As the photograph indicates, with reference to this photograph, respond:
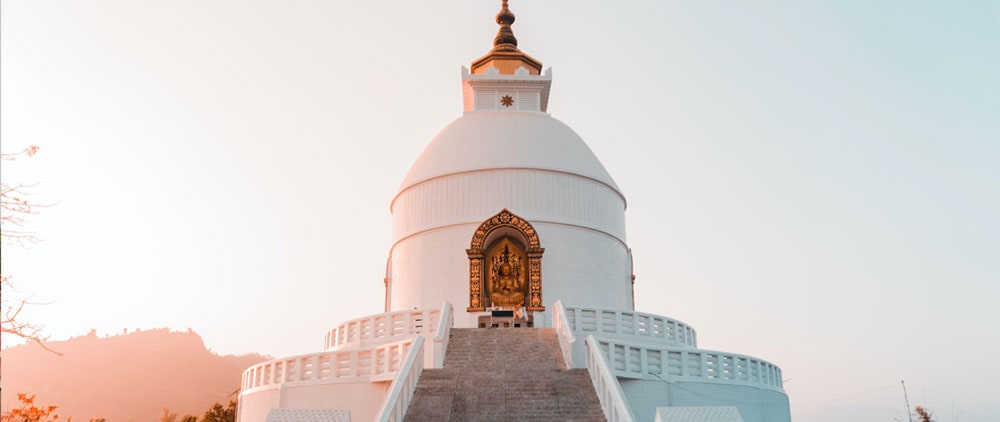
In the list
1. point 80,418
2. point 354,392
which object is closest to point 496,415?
point 354,392

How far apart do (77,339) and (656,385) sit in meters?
76.7

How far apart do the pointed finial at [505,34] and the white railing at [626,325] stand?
13902 millimetres

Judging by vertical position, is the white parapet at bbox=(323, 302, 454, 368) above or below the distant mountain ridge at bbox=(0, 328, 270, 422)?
below

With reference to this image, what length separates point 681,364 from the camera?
56.8ft

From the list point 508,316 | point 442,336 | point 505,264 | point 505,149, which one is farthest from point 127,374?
point 442,336

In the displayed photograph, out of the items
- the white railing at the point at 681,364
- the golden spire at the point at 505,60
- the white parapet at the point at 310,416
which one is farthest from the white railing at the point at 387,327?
the golden spire at the point at 505,60

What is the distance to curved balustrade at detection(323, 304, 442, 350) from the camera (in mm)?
19547

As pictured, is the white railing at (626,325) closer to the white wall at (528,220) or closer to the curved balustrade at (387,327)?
the curved balustrade at (387,327)

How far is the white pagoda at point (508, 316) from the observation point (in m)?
14.6

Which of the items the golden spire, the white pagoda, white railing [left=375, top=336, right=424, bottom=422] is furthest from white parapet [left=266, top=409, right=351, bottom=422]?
the golden spire

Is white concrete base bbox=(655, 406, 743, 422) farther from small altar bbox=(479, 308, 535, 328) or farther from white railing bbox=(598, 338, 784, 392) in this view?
small altar bbox=(479, 308, 535, 328)

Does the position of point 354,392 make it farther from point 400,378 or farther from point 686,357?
point 686,357

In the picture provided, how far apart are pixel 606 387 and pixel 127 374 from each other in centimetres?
7388

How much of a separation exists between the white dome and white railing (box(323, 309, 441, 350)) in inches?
273
